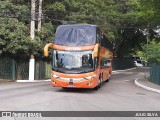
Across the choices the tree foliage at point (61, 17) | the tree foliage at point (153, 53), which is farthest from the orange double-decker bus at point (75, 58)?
the tree foliage at point (153, 53)

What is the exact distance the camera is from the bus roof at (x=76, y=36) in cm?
1795

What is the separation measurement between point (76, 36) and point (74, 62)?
1589mm

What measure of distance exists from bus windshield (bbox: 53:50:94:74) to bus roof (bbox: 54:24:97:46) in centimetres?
57

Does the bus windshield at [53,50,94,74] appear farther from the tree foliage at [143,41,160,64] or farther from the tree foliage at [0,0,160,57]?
the tree foliage at [143,41,160,64]

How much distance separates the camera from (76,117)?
1022cm

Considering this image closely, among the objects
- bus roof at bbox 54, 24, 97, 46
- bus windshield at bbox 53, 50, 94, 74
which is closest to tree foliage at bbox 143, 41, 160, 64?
bus roof at bbox 54, 24, 97, 46

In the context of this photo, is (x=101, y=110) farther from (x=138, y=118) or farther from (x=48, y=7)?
(x=48, y=7)

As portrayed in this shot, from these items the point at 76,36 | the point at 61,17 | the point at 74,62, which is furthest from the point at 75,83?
the point at 61,17

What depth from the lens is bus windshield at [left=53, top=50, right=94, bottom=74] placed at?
1758cm

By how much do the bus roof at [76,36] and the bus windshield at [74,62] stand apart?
0.57 metres

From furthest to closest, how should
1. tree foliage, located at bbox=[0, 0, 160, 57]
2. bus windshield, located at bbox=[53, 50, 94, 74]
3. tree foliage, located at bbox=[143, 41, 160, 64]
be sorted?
tree foliage, located at bbox=[0, 0, 160, 57]
tree foliage, located at bbox=[143, 41, 160, 64]
bus windshield, located at bbox=[53, 50, 94, 74]

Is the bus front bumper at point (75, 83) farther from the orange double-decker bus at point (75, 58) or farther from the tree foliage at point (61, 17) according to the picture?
the tree foliage at point (61, 17)

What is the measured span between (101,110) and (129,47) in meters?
48.4

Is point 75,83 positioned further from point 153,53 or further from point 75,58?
point 153,53
